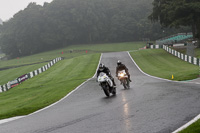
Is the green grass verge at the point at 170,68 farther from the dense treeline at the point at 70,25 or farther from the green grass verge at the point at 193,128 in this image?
the dense treeline at the point at 70,25

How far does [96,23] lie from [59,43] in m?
17.1

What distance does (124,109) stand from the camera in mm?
10484

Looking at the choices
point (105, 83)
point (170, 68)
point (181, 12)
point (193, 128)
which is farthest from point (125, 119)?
point (181, 12)

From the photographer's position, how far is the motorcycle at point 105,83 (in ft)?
47.8

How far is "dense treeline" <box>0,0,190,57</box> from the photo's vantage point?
102m

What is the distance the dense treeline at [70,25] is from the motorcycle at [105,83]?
86.2m

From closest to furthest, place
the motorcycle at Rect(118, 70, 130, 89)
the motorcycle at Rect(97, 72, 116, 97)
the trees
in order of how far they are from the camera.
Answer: the motorcycle at Rect(97, 72, 116, 97) < the motorcycle at Rect(118, 70, 130, 89) < the trees

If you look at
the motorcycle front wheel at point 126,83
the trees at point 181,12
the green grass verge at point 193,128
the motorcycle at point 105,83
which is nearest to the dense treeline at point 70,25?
the trees at point 181,12

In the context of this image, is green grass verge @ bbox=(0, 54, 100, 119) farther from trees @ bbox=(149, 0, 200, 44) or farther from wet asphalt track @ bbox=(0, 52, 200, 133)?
trees @ bbox=(149, 0, 200, 44)

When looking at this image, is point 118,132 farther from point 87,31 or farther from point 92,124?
point 87,31

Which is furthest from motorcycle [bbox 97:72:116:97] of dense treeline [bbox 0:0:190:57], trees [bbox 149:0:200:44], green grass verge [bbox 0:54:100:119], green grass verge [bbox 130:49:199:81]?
dense treeline [bbox 0:0:190:57]

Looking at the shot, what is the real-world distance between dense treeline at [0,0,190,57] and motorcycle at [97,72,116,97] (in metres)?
86.2

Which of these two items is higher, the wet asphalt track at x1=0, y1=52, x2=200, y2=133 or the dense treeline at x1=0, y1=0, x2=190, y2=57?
the dense treeline at x1=0, y1=0, x2=190, y2=57

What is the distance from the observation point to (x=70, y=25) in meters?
105
